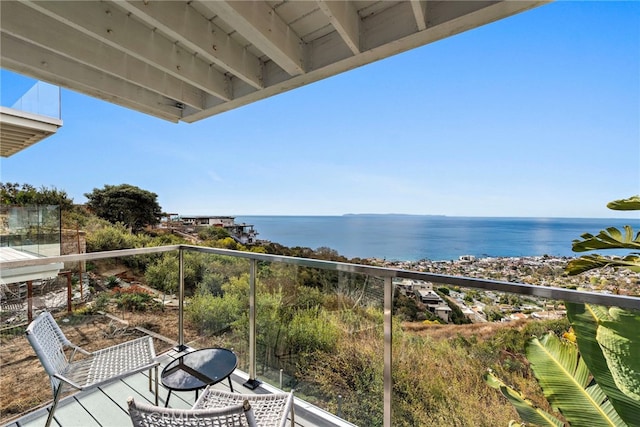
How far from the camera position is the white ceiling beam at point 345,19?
5.09 ft

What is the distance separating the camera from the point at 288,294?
8.76ft

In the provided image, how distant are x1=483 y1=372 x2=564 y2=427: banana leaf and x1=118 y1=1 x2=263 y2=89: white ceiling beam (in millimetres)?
2563

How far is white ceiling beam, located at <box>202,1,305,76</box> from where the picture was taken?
5.12ft

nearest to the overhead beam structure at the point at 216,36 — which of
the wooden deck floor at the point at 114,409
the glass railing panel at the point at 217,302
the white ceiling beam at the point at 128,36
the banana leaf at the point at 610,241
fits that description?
the white ceiling beam at the point at 128,36

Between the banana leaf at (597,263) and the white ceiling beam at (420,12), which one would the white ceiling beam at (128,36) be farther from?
the banana leaf at (597,263)

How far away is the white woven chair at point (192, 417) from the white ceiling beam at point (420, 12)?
6.22 feet

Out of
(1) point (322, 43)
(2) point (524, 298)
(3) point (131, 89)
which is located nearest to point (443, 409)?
(2) point (524, 298)

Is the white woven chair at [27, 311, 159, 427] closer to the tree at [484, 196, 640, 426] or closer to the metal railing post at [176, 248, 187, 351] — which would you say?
the metal railing post at [176, 248, 187, 351]

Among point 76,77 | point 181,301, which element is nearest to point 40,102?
point 76,77

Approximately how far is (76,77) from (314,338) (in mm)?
2726

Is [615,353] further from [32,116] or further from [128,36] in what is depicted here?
[32,116]

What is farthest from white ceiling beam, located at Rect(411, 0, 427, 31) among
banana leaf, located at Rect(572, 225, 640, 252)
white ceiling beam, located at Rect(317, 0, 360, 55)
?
banana leaf, located at Rect(572, 225, 640, 252)

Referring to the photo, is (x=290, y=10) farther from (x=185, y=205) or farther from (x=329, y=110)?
(x=185, y=205)

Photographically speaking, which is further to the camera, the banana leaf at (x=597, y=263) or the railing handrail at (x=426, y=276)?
the banana leaf at (x=597, y=263)
